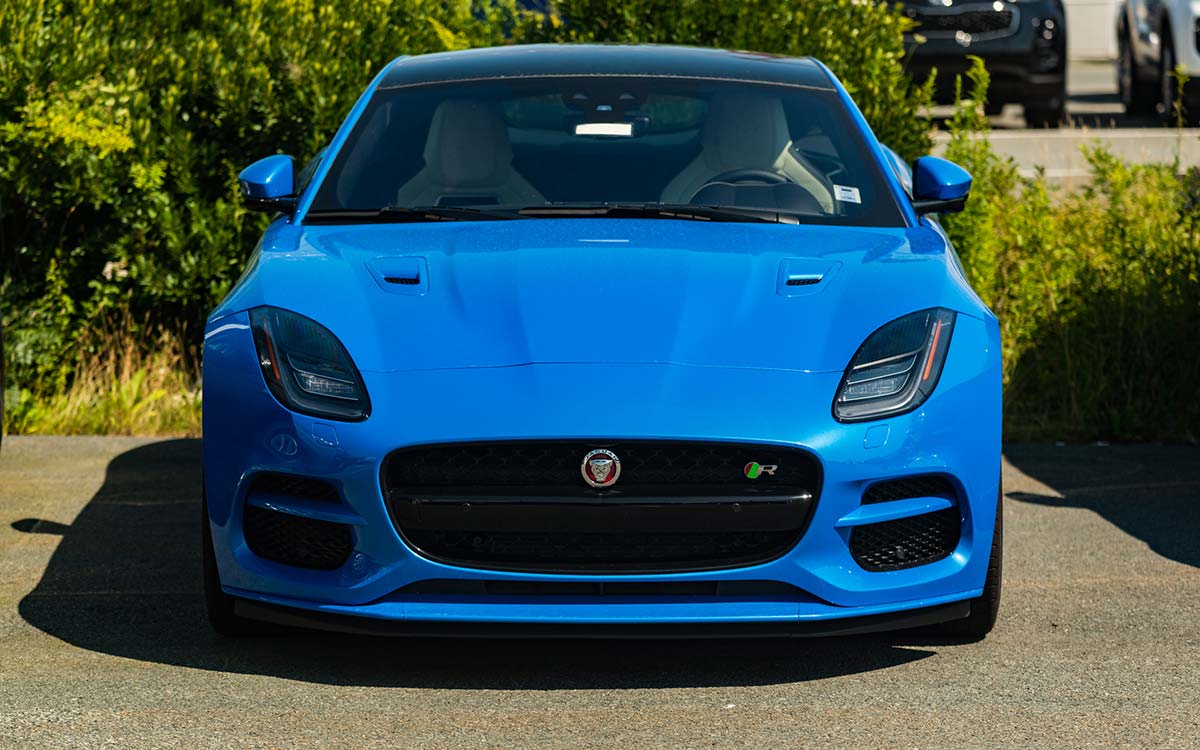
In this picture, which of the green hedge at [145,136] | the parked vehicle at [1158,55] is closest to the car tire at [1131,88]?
the parked vehicle at [1158,55]

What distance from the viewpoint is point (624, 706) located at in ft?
13.7

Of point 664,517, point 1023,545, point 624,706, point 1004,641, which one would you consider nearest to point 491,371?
point 664,517

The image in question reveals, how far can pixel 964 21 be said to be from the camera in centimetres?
1550

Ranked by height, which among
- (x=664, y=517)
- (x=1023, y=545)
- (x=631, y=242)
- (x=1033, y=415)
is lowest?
(x=1033, y=415)

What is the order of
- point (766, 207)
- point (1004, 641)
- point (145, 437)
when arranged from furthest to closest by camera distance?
1. point (145, 437)
2. point (766, 207)
3. point (1004, 641)

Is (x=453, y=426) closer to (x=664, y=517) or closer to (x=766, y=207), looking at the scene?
(x=664, y=517)

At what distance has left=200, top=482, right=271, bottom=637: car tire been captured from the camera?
14.8 feet

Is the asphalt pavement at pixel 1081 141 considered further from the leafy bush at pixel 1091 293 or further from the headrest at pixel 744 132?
the headrest at pixel 744 132

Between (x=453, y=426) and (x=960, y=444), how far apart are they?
117 centimetres

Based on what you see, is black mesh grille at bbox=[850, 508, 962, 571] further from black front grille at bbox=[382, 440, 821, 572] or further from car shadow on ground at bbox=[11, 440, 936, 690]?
car shadow on ground at bbox=[11, 440, 936, 690]

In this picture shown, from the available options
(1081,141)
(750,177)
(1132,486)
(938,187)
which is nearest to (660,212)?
(750,177)

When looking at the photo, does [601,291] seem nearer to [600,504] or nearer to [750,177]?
[600,504]

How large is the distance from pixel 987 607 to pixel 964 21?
11.6 m

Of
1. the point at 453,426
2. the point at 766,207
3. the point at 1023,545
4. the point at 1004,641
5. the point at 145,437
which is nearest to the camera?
the point at 453,426
